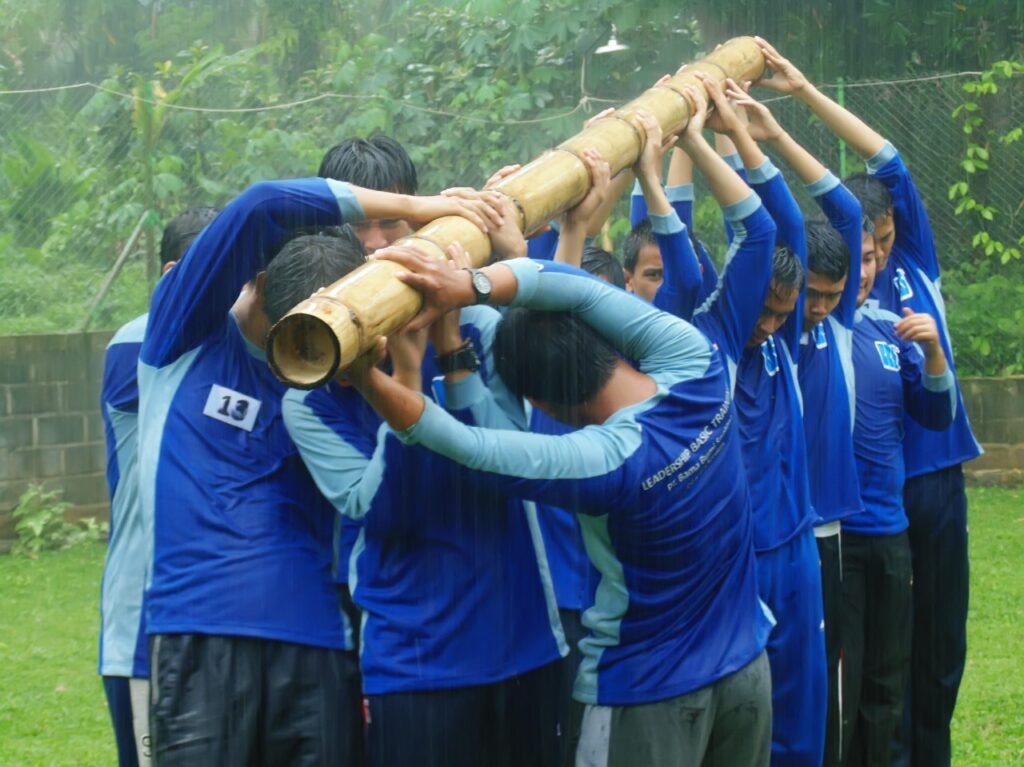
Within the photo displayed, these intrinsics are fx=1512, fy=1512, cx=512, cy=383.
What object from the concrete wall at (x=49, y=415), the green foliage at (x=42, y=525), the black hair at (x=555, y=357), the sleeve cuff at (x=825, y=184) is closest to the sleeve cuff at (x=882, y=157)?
the sleeve cuff at (x=825, y=184)

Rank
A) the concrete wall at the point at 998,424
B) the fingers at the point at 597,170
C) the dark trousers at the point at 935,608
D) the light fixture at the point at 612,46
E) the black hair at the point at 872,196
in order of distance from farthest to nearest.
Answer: the concrete wall at the point at 998,424
the light fixture at the point at 612,46
the dark trousers at the point at 935,608
the black hair at the point at 872,196
the fingers at the point at 597,170

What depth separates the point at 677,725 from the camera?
337cm

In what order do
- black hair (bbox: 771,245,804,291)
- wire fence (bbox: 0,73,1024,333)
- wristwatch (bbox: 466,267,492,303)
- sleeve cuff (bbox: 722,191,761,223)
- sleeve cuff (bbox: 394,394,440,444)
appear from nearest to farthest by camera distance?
sleeve cuff (bbox: 394,394,440,444), wristwatch (bbox: 466,267,492,303), sleeve cuff (bbox: 722,191,761,223), black hair (bbox: 771,245,804,291), wire fence (bbox: 0,73,1024,333)

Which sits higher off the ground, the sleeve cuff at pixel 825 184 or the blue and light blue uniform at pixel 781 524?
the sleeve cuff at pixel 825 184

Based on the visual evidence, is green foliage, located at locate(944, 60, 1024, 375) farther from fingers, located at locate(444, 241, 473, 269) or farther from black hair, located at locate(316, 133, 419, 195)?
fingers, located at locate(444, 241, 473, 269)

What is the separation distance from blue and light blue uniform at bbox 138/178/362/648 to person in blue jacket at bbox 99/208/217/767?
0.18 m

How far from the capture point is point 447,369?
339 cm

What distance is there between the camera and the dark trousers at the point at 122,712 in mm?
3920

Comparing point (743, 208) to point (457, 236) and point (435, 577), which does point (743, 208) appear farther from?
point (435, 577)

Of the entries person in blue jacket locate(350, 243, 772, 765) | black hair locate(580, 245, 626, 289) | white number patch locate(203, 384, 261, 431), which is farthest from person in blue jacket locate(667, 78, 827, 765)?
white number patch locate(203, 384, 261, 431)

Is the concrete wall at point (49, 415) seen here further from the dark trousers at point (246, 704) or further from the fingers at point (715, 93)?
the dark trousers at point (246, 704)

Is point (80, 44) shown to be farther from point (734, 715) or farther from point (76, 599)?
point (734, 715)

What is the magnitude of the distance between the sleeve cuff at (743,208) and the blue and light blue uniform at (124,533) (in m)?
1.67

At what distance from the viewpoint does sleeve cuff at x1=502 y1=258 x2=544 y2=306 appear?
3.22 meters
